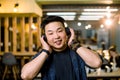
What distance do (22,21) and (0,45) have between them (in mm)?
1119

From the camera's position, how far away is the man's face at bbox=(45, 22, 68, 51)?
59.7 inches

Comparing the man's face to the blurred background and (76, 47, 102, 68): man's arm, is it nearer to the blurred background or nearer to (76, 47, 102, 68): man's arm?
(76, 47, 102, 68): man's arm

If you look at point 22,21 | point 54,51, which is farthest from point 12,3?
point 54,51

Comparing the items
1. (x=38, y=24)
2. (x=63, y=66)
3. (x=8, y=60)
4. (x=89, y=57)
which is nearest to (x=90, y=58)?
(x=89, y=57)

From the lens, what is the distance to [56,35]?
152cm

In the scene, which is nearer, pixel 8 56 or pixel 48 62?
pixel 48 62

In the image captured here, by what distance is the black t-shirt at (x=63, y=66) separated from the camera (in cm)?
151

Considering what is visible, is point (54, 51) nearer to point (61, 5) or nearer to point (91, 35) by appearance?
point (61, 5)

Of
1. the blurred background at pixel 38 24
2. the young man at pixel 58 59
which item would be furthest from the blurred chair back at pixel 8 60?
the young man at pixel 58 59

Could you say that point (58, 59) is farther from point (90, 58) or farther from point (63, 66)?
point (90, 58)

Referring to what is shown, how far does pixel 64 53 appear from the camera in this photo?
1560 millimetres

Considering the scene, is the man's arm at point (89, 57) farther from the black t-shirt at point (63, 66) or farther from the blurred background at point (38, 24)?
the blurred background at point (38, 24)

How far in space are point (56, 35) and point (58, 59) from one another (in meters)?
0.14

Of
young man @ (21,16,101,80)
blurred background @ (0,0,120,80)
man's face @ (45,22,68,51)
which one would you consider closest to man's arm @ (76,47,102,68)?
young man @ (21,16,101,80)
